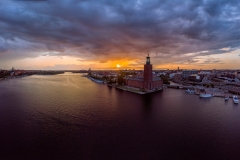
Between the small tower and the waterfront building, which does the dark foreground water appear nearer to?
the small tower

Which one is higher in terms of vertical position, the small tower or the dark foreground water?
the small tower

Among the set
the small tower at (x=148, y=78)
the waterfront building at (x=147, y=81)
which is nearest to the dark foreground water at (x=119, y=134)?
the small tower at (x=148, y=78)

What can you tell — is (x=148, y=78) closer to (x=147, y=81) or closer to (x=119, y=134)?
(x=147, y=81)

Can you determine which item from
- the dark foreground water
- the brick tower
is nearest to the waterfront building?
the brick tower

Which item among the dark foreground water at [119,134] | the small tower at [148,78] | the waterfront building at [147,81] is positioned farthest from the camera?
the waterfront building at [147,81]

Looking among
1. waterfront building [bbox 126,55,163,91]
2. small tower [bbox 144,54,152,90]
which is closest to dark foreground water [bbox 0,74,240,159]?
small tower [bbox 144,54,152,90]

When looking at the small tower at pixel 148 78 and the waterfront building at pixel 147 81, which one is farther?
the waterfront building at pixel 147 81

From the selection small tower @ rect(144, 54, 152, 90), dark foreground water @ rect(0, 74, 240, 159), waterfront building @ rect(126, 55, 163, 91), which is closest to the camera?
dark foreground water @ rect(0, 74, 240, 159)

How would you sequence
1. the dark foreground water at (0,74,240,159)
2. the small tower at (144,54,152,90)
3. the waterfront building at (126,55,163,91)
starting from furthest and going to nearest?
the waterfront building at (126,55,163,91), the small tower at (144,54,152,90), the dark foreground water at (0,74,240,159)

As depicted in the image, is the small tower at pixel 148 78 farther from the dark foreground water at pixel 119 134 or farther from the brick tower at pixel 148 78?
the dark foreground water at pixel 119 134

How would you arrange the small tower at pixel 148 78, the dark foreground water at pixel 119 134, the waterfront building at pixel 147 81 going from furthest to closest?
the waterfront building at pixel 147 81
the small tower at pixel 148 78
the dark foreground water at pixel 119 134

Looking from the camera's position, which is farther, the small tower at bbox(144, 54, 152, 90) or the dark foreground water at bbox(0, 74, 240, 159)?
the small tower at bbox(144, 54, 152, 90)

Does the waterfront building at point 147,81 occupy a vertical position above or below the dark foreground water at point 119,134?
above

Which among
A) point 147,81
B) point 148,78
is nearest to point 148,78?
point 148,78
